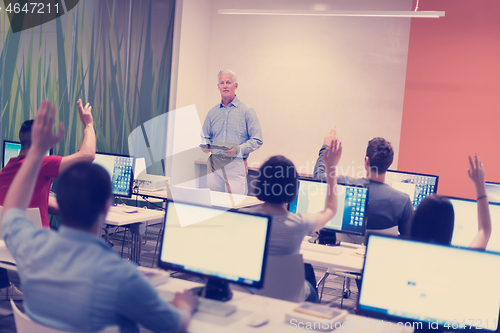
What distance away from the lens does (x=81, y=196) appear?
4.62ft

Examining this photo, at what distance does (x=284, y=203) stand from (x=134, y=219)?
1826mm

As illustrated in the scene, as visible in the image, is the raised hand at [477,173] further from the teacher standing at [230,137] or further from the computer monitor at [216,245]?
the teacher standing at [230,137]

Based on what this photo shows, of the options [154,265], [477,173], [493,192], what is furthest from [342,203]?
[154,265]

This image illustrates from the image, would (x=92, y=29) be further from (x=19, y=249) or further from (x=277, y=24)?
(x=19, y=249)

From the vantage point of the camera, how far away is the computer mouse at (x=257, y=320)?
1.75m

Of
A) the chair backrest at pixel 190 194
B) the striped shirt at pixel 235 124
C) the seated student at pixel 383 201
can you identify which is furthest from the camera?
the striped shirt at pixel 235 124

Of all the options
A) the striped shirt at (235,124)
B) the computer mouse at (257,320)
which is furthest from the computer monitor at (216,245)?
the striped shirt at (235,124)

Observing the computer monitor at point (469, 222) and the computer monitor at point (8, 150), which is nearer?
the computer monitor at point (469, 222)

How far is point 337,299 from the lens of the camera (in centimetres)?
409

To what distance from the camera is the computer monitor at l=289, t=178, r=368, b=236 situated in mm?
3012

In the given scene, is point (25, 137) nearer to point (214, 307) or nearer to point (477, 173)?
point (214, 307)

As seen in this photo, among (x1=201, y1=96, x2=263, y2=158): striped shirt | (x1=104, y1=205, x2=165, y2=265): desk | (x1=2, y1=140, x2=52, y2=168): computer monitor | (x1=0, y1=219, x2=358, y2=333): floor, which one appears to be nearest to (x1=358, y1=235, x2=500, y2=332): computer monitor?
(x1=0, y1=219, x2=358, y2=333): floor

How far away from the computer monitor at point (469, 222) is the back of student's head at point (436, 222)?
90 centimetres

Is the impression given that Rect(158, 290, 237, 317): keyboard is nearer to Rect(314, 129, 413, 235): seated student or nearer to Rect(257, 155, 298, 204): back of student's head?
Rect(257, 155, 298, 204): back of student's head
